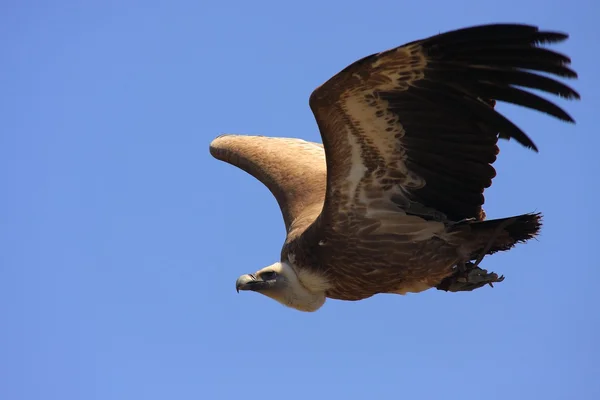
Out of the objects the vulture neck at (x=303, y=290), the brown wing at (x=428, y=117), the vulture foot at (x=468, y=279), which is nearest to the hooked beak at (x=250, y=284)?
the vulture neck at (x=303, y=290)

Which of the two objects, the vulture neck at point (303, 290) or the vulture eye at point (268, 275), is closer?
the vulture neck at point (303, 290)

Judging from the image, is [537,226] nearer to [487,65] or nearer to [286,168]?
[487,65]

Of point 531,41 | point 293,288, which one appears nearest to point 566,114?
point 531,41

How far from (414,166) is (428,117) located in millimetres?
600

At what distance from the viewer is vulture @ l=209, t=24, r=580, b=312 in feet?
41.9

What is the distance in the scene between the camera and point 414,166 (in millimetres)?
13812

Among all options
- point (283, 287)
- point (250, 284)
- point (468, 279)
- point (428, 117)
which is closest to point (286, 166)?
point (250, 284)

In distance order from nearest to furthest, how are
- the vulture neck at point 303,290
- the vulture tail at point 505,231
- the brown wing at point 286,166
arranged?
the vulture tail at point 505,231 < the vulture neck at point 303,290 < the brown wing at point 286,166

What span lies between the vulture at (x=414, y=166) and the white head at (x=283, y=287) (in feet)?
0.04

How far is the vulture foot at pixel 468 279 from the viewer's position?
46.8 feet

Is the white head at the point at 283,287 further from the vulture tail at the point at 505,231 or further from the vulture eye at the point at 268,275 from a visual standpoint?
the vulture tail at the point at 505,231

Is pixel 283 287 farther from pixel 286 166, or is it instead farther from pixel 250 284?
pixel 286 166

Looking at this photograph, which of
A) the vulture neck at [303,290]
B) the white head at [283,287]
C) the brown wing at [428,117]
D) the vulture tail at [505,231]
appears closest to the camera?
the brown wing at [428,117]

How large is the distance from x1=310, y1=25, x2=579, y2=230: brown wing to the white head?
811 millimetres
